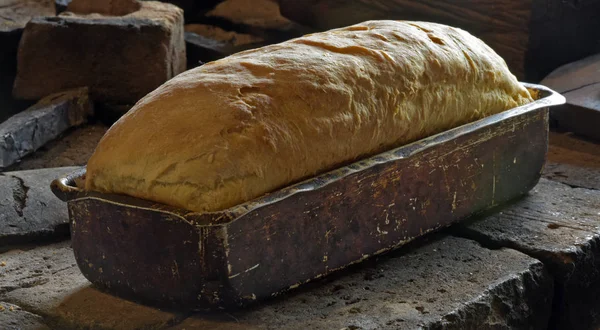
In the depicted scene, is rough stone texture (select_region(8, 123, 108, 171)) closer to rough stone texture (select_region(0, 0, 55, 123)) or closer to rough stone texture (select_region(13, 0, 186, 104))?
rough stone texture (select_region(13, 0, 186, 104))

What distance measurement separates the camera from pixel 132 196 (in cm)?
235

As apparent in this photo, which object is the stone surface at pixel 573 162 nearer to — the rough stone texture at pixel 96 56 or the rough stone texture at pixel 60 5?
the rough stone texture at pixel 96 56

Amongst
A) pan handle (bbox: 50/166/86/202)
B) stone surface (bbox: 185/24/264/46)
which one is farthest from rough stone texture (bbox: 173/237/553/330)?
stone surface (bbox: 185/24/264/46)

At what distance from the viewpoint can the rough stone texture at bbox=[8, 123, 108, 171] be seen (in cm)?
441

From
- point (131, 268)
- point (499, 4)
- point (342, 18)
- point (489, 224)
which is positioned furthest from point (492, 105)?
point (342, 18)

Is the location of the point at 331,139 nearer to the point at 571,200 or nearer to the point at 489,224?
the point at 489,224

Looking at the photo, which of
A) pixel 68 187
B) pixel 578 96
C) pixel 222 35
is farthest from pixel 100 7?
pixel 68 187

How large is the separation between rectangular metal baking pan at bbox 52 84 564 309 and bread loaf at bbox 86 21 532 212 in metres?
0.06

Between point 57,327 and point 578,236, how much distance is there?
182cm

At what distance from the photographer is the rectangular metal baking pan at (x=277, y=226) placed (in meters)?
2.25

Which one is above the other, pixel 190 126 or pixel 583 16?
pixel 190 126

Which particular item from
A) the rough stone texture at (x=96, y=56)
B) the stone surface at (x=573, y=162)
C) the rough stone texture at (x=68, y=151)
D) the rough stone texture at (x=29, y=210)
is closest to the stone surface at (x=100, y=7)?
the rough stone texture at (x=96, y=56)

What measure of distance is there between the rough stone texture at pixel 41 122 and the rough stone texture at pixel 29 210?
681 mm

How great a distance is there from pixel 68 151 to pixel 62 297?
2.17 m
